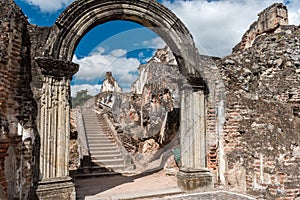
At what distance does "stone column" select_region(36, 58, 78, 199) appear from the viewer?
4590 mm

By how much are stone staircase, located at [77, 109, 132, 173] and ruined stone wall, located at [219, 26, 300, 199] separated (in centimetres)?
426

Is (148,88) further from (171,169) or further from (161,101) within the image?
(171,169)

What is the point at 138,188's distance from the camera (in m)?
6.05

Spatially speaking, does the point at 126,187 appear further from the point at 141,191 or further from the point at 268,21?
the point at 268,21

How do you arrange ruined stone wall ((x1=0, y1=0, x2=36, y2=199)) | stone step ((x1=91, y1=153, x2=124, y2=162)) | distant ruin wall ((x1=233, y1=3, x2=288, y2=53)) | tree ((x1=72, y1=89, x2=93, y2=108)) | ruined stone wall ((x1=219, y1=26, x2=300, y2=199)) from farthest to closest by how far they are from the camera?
tree ((x1=72, y1=89, x2=93, y2=108)) → stone step ((x1=91, y1=153, x2=124, y2=162)) → distant ruin wall ((x1=233, y1=3, x2=288, y2=53)) → ruined stone wall ((x1=219, y1=26, x2=300, y2=199)) → ruined stone wall ((x1=0, y1=0, x2=36, y2=199))

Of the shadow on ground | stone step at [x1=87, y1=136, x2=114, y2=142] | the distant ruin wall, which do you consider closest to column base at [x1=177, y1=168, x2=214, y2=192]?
Answer: the shadow on ground

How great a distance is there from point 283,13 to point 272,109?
13.6 ft

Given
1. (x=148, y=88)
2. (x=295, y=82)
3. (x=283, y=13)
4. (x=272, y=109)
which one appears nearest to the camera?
(x=272, y=109)

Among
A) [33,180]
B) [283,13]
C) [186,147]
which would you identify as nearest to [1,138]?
[33,180]

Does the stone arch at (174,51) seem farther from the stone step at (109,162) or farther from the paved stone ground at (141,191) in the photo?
the stone step at (109,162)

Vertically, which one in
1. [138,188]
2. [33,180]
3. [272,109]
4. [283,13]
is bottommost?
[138,188]

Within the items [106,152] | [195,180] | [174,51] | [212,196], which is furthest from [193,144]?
[106,152]

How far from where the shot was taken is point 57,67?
15.9ft

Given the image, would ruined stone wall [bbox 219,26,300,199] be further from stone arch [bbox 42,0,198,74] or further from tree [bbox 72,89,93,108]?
tree [bbox 72,89,93,108]
